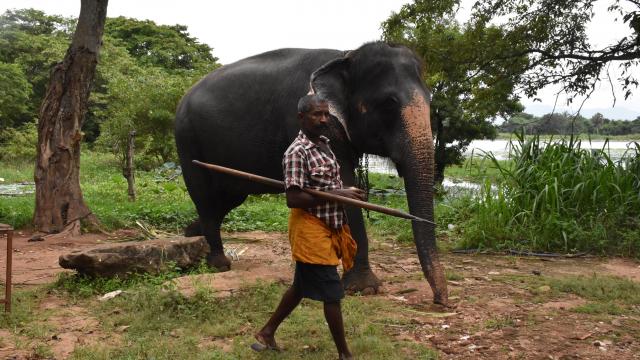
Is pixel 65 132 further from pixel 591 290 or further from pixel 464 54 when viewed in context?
pixel 591 290

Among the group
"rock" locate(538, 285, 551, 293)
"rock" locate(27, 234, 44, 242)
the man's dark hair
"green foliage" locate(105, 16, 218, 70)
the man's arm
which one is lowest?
"rock" locate(27, 234, 44, 242)

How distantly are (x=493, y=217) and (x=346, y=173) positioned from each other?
3.22 m

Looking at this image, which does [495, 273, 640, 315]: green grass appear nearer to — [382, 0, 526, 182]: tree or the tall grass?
the tall grass

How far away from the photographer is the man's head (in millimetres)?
3416

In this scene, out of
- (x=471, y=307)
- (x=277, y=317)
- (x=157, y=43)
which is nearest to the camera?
(x=277, y=317)

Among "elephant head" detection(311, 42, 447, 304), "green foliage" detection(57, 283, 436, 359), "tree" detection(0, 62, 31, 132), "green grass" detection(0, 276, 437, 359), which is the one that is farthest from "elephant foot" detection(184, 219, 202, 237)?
"tree" detection(0, 62, 31, 132)

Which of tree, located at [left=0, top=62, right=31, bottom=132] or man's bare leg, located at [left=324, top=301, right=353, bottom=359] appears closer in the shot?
man's bare leg, located at [left=324, top=301, right=353, bottom=359]

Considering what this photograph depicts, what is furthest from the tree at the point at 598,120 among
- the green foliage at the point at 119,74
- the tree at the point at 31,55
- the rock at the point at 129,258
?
the tree at the point at 31,55

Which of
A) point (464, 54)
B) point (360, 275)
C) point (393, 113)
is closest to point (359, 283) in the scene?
point (360, 275)

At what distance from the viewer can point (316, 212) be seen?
3488 mm

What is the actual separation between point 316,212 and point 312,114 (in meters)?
0.56

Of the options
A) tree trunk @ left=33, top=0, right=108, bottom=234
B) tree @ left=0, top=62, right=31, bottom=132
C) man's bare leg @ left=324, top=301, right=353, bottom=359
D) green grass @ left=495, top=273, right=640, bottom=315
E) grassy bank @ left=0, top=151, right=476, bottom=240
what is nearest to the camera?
man's bare leg @ left=324, top=301, right=353, bottom=359

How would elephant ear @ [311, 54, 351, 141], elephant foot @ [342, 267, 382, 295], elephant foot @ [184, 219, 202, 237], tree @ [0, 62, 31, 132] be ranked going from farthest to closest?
tree @ [0, 62, 31, 132]
elephant foot @ [184, 219, 202, 237]
elephant foot @ [342, 267, 382, 295]
elephant ear @ [311, 54, 351, 141]

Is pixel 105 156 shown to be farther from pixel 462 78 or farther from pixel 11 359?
pixel 11 359
